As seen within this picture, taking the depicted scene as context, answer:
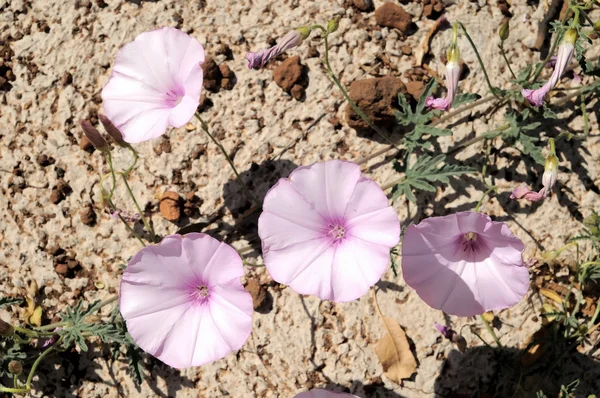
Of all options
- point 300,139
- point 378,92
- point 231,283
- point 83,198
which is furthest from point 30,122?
point 378,92

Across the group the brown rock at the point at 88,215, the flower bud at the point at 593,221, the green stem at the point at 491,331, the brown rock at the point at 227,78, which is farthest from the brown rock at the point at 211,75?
the flower bud at the point at 593,221

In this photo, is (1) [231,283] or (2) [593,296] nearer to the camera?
(1) [231,283]

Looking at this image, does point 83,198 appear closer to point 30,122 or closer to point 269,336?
point 30,122

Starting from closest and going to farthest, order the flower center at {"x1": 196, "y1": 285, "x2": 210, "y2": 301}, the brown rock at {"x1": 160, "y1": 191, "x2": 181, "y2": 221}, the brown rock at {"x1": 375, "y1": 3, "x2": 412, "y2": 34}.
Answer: the flower center at {"x1": 196, "y1": 285, "x2": 210, "y2": 301} → the brown rock at {"x1": 160, "y1": 191, "x2": 181, "y2": 221} → the brown rock at {"x1": 375, "y1": 3, "x2": 412, "y2": 34}

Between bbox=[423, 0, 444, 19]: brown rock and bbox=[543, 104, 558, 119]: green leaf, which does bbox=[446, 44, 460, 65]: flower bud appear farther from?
bbox=[423, 0, 444, 19]: brown rock

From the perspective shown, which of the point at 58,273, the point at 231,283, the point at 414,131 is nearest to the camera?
the point at 231,283

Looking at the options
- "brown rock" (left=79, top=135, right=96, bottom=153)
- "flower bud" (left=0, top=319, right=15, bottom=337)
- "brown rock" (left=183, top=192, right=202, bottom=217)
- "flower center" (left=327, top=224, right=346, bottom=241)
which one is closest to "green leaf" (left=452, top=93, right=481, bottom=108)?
"flower center" (left=327, top=224, right=346, bottom=241)

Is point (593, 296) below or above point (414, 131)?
below
